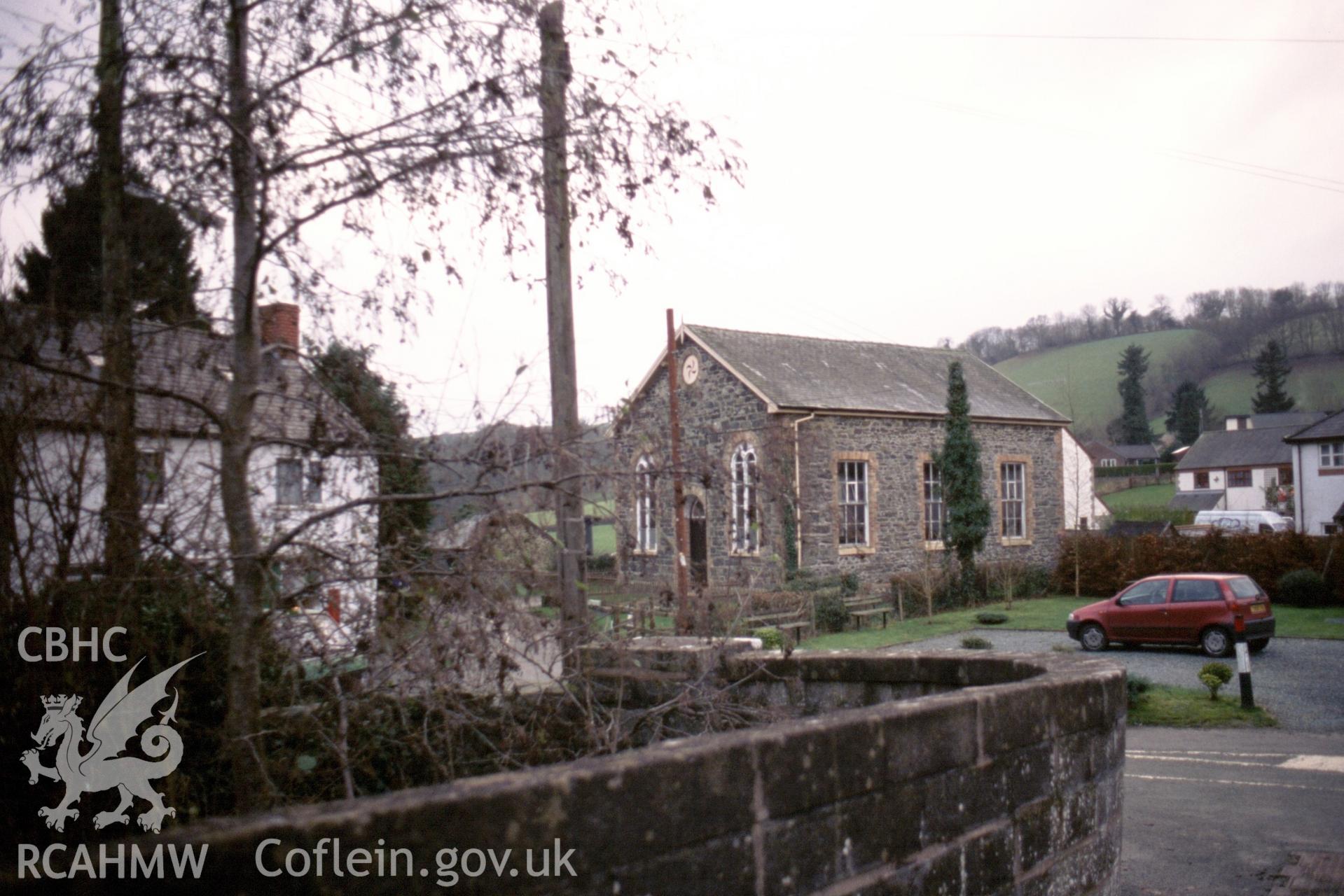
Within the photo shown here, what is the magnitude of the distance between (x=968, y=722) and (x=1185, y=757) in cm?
1010

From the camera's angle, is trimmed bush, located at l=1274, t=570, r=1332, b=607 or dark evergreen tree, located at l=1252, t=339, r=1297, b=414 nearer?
trimmed bush, located at l=1274, t=570, r=1332, b=607

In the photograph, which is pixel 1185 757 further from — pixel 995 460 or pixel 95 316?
pixel 995 460

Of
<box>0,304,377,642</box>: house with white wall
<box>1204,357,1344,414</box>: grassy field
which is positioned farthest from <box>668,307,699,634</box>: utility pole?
<box>1204,357,1344,414</box>: grassy field

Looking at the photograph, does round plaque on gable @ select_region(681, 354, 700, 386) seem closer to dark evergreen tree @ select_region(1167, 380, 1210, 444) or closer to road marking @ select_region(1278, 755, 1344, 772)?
road marking @ select_region(1278, 755, 1344, 772)

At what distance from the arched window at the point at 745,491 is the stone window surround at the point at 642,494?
34 centimetres

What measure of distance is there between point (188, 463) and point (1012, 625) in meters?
23.3

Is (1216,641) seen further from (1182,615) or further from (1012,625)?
(1012,625)

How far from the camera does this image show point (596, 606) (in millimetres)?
5168

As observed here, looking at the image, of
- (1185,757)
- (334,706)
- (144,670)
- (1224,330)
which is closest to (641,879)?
(334,706)

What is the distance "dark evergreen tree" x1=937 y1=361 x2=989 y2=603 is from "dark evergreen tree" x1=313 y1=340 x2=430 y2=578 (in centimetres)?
2687

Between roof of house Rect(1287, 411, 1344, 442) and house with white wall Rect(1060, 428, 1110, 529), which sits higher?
roof of house Rect(1287, 411, 1344, 442)

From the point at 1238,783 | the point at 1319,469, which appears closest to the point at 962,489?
the point at 1238,783

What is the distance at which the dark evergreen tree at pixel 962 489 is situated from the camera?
95.9 feet

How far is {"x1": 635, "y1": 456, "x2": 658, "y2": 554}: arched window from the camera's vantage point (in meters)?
4.18
